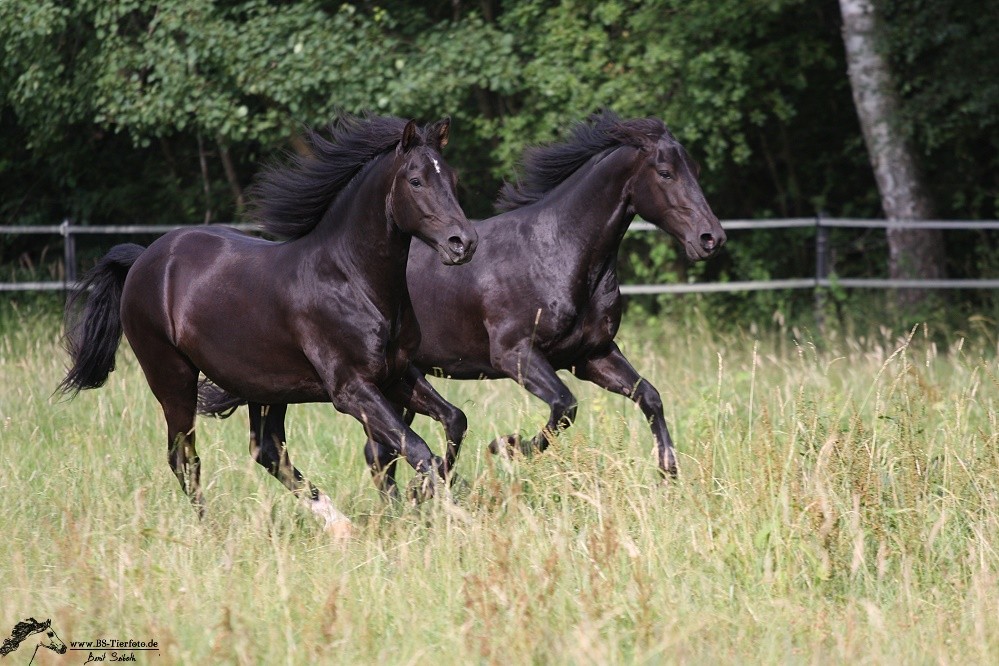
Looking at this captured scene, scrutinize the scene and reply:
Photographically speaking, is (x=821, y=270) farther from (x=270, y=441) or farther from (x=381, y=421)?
(x=381, y=421)

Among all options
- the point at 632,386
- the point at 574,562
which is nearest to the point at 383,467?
the point at 632,386

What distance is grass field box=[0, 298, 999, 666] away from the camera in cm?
341

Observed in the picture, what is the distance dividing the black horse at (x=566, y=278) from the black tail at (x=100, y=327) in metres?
0.54

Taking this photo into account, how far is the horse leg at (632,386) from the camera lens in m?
5.48

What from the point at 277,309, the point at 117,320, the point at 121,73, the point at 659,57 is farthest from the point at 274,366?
the point at 121,73

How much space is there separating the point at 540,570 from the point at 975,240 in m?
11.2

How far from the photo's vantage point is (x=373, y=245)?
15.7 ft

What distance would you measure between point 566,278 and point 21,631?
10.1 feet

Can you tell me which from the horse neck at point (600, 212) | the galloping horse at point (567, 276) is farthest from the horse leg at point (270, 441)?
the horse neck at point (600, 212)

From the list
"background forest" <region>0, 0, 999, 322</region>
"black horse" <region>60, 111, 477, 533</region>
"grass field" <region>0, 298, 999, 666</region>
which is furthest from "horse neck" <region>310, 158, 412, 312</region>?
"background forest" <region>0, 0, 999, 322</region>

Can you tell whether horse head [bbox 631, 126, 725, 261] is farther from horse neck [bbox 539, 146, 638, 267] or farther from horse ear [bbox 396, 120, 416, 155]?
horse ear [bbox 396, 120, 416, 155]

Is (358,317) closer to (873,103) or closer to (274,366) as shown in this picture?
(274,366)

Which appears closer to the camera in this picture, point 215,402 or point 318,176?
point 318,176

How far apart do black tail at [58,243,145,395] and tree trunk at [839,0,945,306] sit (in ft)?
23.1
